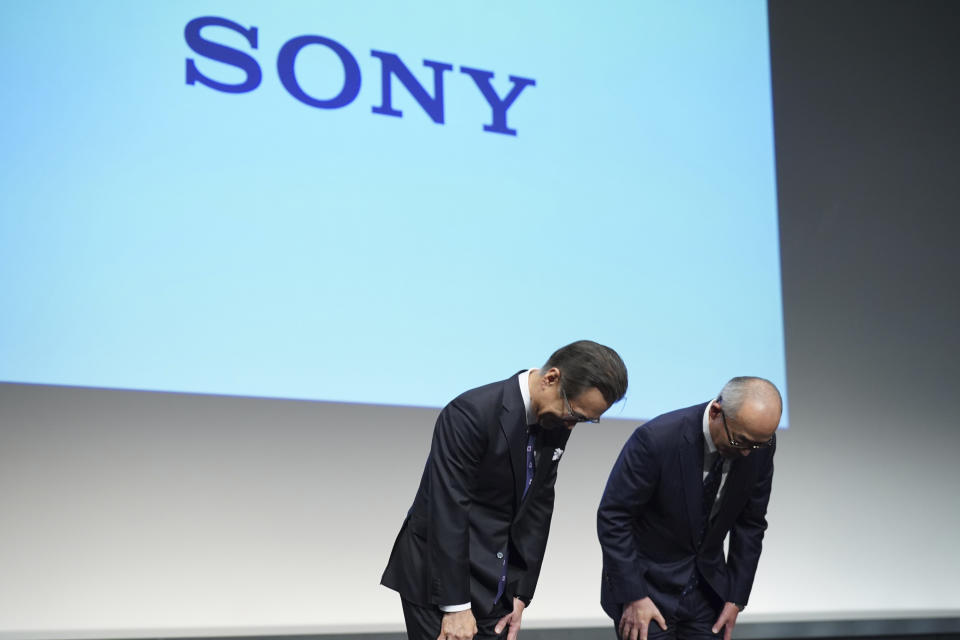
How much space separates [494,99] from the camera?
142 inches

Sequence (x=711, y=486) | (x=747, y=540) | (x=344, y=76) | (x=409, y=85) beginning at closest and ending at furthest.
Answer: (x=711, y=486) < (x=747, y=540) < (x=344, y=76) < (x=409, y=85)

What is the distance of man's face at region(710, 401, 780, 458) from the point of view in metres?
2.29

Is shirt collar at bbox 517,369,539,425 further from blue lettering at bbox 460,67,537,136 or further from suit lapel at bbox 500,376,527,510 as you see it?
blue lettering at bbox 460,67,537,136

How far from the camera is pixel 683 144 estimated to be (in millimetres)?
3908

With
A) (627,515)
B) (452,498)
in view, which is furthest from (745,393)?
(452,498)

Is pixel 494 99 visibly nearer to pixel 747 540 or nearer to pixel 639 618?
pixel 747 540

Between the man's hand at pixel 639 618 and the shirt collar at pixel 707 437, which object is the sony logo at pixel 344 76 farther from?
the man's hand at pixel 639 618

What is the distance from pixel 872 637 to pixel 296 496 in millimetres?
2323

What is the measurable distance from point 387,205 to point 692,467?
4.76 feet

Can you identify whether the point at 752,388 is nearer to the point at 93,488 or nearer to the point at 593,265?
the point at 593,265

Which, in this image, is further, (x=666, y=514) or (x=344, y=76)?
(x=344, y=76)

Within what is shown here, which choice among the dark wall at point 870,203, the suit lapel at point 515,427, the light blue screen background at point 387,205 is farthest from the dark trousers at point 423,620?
the dark wall at point 870,203

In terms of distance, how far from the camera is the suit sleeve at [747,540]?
2.58m

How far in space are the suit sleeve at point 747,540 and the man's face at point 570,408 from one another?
0.71 metres
